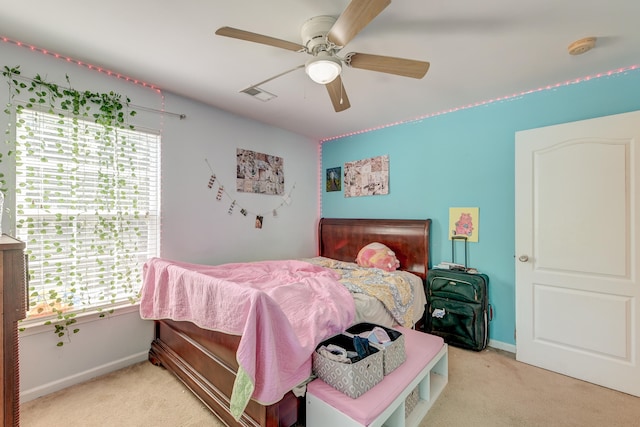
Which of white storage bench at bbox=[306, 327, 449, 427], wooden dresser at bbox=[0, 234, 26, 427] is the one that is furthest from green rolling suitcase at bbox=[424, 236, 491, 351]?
wooden dresser at bbox=[0, 234, 26, 427]

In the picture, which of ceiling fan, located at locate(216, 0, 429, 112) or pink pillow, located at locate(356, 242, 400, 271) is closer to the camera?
ceiling fan, located at locate(216, 0, 429, 112)

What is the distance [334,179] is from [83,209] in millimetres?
2883

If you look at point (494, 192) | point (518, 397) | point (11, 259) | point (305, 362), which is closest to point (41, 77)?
point (11, 259)

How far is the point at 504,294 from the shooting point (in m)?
2.66

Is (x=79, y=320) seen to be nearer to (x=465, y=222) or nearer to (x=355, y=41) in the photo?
(x=355, y=41)

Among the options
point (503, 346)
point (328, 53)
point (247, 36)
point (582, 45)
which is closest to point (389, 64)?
point (328, 53)

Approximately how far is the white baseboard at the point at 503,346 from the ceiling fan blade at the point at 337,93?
2.69 m

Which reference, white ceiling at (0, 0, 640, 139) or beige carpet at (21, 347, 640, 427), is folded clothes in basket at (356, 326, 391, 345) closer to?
beige carpet at (21, 347, 640, 427)

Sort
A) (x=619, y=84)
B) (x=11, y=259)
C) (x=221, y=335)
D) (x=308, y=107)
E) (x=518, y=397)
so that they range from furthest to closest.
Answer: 1. (x=308, y=107)
2. (x=619, y=84)
3. (x=518, y=397)
4. (x=221, y=335)
5. (x=11, y=259)

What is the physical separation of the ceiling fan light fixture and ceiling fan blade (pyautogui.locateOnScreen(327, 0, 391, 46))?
0.14 meters

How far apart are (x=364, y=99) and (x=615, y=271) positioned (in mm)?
2484

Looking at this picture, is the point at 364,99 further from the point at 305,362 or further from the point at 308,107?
the point at 305,362

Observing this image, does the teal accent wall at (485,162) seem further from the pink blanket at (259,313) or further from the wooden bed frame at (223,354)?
the pink blanket at (259,313)

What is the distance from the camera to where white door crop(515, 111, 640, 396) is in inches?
79.0
